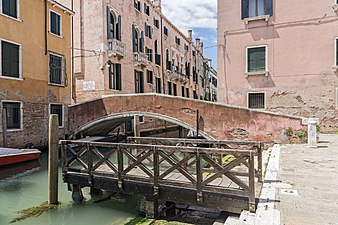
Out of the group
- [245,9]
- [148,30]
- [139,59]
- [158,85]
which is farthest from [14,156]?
[148,30]

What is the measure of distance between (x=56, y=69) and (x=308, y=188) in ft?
38.0

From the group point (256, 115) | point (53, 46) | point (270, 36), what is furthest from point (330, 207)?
point (53, 46)

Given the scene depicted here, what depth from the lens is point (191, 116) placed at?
406 inches

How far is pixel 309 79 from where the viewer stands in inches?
442

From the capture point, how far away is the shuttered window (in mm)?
10155

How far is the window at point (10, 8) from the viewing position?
33.3 ft

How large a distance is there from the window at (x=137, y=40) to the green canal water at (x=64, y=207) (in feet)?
40.2

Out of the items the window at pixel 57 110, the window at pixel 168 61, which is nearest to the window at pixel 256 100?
the window at pixel 57 110

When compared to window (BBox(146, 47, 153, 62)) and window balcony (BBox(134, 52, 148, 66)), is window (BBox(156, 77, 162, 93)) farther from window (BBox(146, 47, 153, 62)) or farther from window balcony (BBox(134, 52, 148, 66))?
window balcony (BBox(134, 52, 148, 66))

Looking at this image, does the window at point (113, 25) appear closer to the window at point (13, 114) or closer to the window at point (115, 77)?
the window at point (115, 77)

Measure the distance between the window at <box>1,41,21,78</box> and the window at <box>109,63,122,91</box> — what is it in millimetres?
5130

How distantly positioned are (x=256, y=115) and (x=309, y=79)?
3725mm

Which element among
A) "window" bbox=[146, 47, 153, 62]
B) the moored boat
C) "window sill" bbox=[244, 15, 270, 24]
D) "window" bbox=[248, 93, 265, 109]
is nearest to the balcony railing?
"window" bbox=[146, 47, 153, 62]

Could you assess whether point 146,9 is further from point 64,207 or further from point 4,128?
point 64,207
